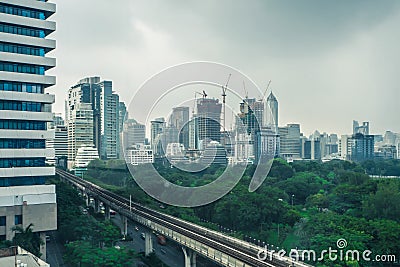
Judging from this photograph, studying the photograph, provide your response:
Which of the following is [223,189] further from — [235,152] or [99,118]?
[99,118]

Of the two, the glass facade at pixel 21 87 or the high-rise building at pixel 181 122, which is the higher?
the glass facade at pixel 21 87

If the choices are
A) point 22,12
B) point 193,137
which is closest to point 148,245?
point 22,12

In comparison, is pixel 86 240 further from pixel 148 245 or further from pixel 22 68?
pixel 22 68

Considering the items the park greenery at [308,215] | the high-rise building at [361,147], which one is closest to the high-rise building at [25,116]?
the park greenery at [308,215]

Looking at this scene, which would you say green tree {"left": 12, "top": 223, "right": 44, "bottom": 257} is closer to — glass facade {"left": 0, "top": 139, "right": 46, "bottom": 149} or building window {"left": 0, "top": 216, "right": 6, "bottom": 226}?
building window {"left": 0, "top": 216, "right": 6, "bottom": 226}

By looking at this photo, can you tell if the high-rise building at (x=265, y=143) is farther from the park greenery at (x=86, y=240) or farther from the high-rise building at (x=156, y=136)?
the park greenery at (x=86, y=240)

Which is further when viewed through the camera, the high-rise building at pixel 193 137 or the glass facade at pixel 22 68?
the high-rise building at pixel 193 137
